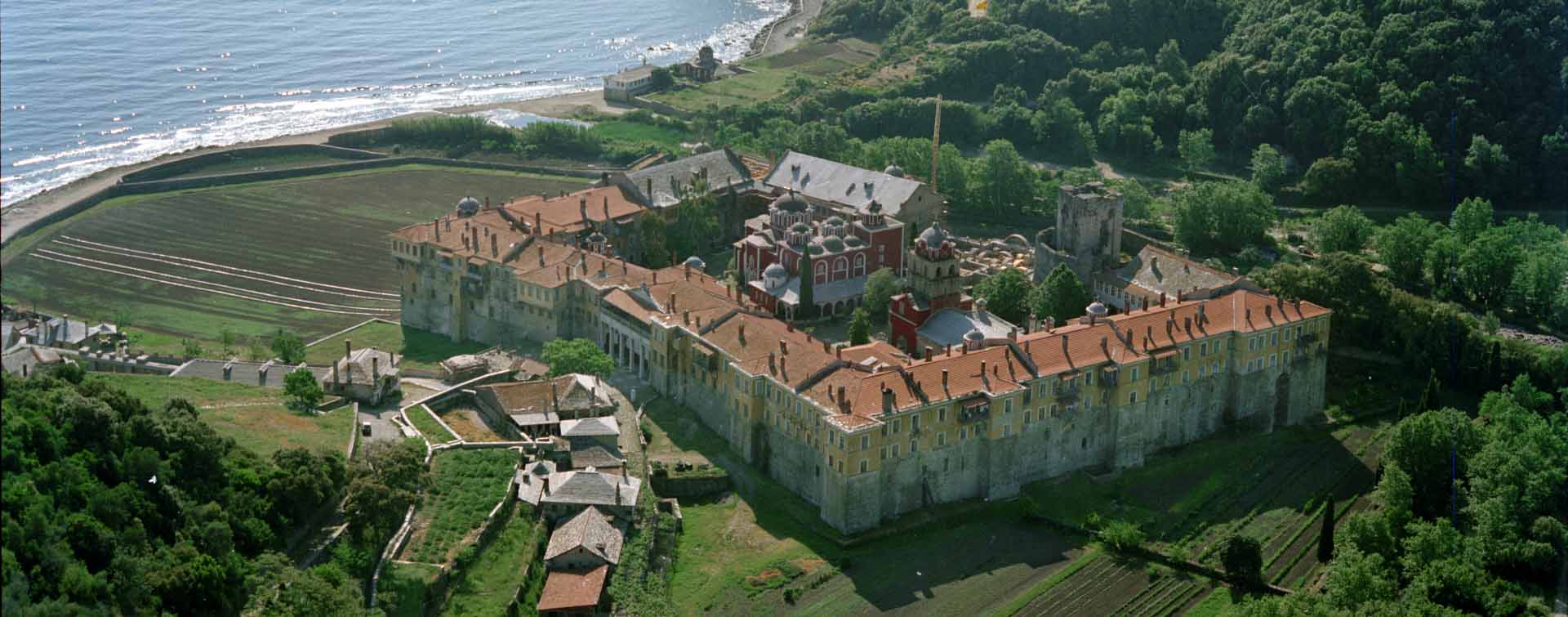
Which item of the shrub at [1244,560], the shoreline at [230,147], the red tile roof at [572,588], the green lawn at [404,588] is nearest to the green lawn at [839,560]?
the red tile roof at [572,588]

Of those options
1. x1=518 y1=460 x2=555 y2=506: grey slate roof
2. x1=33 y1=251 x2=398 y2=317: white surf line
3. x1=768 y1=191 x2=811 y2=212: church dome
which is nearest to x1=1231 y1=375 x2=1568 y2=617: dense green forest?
x1=518 y1=460 x2=555 y2=506: grey slate roof

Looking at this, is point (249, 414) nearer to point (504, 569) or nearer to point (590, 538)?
point (504, 569)

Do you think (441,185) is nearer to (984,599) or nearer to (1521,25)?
(984,599)

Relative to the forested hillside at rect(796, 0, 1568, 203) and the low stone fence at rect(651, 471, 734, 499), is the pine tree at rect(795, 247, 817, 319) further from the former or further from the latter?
the forested hillside at rect(796, 0, 1568, 203)

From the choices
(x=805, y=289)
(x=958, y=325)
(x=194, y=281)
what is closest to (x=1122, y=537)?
(x=958, y=325)

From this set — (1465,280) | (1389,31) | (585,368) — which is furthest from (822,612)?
(1389,31)
